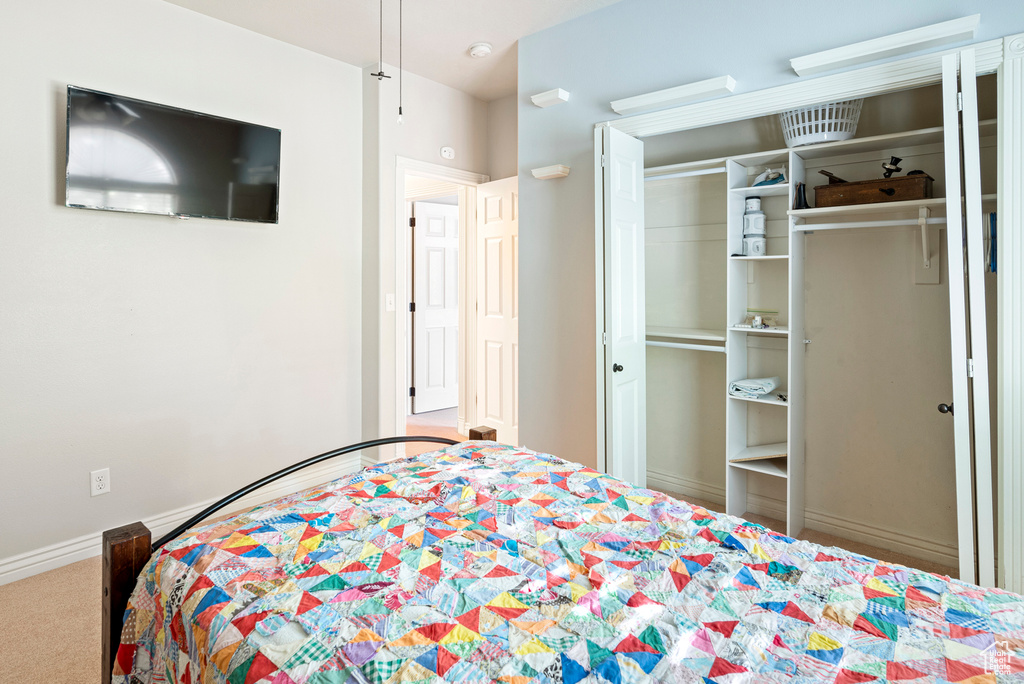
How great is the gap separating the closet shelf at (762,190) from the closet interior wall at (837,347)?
4.1 inches

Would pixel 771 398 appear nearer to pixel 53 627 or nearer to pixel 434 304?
pixel 53 627

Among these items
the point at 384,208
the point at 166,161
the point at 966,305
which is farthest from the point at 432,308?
the point at 966,305

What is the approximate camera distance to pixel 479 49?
3.53m

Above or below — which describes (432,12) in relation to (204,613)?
above

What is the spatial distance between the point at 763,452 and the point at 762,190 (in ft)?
4.51

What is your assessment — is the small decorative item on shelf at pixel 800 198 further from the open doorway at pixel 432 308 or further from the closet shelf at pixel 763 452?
the open doorway at pixel 432 308

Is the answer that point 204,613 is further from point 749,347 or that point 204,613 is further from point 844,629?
point 749,347

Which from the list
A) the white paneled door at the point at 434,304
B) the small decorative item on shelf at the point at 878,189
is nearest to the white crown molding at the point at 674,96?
the small decorative item on shelf at the point at 878,189

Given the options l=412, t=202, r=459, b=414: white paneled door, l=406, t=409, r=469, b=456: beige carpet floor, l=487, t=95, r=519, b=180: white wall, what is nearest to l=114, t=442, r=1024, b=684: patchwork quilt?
l=406, t=409, r=469, b=456: beige carpet floor

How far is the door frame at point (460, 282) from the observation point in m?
3.95

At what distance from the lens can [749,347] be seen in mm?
3277

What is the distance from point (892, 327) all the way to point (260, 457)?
3.51 metres

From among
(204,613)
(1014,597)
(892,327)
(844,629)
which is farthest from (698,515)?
(892,327)

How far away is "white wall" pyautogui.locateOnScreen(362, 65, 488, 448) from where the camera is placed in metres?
3.82
